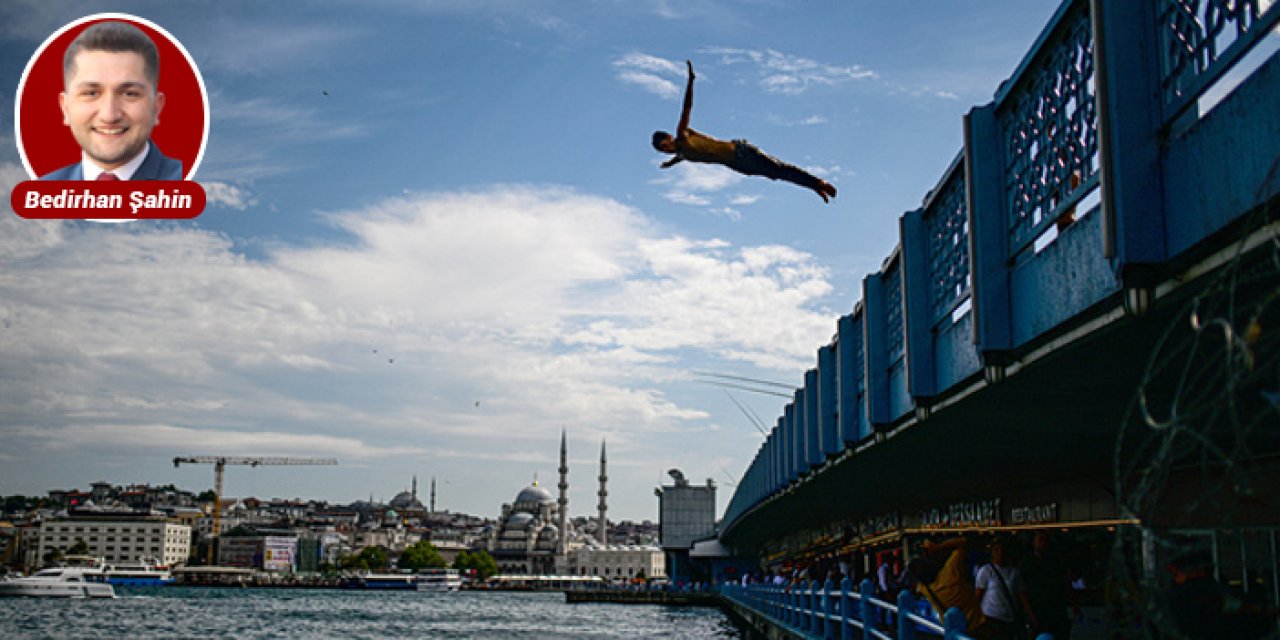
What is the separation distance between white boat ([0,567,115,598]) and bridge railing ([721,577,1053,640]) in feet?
329

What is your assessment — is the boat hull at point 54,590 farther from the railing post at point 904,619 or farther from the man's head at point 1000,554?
the man's head at point 1000,554

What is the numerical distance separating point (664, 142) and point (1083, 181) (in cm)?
724

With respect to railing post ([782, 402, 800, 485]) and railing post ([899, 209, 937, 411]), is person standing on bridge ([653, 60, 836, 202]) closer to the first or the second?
railing post ([899, 209, 937, 411])

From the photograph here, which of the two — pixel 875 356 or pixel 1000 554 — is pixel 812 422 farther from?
pixel 1000 554

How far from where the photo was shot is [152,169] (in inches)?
827

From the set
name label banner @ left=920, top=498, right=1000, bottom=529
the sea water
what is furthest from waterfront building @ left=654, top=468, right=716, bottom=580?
name label banner @ left=920, top=498, right=1000, bottom=529

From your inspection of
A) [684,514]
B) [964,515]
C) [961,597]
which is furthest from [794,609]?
[684,514]

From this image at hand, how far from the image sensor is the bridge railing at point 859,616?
38.8ft

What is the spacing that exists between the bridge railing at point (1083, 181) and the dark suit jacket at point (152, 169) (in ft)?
40.1

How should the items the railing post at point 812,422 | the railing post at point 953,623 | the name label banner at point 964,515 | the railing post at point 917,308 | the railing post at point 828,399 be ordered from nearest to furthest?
the railing post at point 953,623, the railing post at point 917,308, the railing post at point 828,399, the railing post at point 812,422, the name label banner at point 964,515

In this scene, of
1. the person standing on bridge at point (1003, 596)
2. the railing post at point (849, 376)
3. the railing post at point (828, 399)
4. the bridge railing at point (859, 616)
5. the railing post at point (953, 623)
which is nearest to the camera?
the railing post at point (953, 623)

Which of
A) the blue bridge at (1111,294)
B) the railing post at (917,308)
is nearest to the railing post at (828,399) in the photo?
the blue bridge at (1111,294)

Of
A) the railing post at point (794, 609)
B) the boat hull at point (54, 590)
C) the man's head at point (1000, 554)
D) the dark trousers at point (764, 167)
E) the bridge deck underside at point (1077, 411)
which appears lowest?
the boat hull at point (54, 590)

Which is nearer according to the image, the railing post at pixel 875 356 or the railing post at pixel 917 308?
the railing post at pixel 917 308
